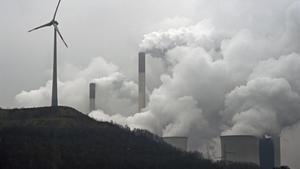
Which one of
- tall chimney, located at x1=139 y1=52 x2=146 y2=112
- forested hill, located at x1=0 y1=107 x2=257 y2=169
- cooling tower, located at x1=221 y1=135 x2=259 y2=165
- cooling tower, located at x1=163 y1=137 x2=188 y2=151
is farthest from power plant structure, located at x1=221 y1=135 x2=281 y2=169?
tall chimney, located at x1=139 y1=52 x2=146 y2=112

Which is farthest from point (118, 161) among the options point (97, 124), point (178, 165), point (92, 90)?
point (92, 90)

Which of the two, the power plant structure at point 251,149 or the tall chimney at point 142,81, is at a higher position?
the tall chimney at point 142,81

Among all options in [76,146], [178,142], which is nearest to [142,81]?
[178,142]

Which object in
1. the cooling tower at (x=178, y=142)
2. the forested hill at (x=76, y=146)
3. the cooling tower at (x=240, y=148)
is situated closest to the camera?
the forested hill at (x=76, y=146)

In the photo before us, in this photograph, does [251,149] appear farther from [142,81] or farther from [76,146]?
[76,146]

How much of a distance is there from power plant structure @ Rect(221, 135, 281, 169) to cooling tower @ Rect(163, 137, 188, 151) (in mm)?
11123

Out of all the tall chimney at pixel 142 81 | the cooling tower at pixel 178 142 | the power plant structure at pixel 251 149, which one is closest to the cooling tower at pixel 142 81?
the tall chimney at pixel 142 81

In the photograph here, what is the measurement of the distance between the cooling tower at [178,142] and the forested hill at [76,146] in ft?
11.1

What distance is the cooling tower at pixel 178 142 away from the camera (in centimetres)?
14600

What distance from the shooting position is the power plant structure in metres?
134

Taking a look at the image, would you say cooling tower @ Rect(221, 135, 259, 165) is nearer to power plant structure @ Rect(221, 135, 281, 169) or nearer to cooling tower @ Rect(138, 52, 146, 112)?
power plant structure @ Rect(221, 135, 281, 169)

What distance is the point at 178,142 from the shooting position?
147250mm

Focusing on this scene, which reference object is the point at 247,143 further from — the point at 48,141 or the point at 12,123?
the point at 12,123

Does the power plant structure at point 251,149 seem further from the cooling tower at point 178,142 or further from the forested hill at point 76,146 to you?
the cooling tower at point 178,142
